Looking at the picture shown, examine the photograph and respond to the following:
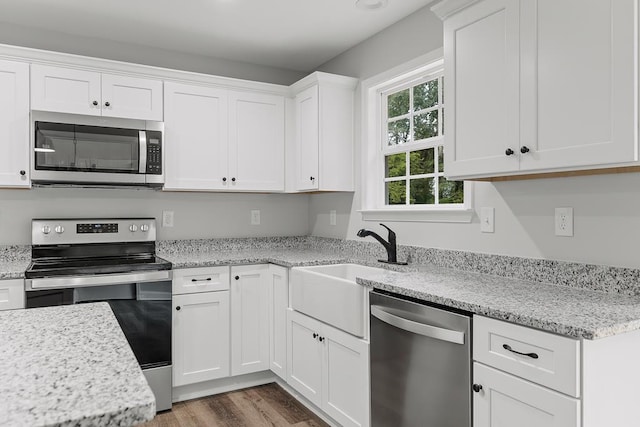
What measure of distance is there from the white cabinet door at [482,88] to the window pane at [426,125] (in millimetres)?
691

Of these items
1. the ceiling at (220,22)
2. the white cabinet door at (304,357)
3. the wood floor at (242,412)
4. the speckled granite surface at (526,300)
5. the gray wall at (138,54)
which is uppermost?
the ceiling at (220,22)

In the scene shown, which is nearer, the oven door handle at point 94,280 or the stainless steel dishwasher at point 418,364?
the stainless steel dishwasher at point 418,364

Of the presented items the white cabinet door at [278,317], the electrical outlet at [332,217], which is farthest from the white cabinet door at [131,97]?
the electrical outlet at [332,217]

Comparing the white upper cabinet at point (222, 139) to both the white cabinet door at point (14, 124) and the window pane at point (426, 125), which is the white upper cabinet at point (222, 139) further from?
the window pane at point (426, 125)

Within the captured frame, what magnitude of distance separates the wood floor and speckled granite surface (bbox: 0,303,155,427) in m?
1.66

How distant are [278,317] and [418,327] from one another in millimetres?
1426

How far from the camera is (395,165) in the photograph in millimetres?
3193

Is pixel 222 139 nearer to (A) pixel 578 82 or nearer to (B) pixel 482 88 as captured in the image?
(B) pixel 482 88

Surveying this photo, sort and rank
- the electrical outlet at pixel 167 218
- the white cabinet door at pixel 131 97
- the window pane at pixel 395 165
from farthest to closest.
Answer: the electrical outlet at pixel 167 218 < the window pane at pixel 395 165 < the white cabinet door at pixel 131 97

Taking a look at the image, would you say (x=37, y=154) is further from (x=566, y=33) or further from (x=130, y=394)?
(x=566, y=33)

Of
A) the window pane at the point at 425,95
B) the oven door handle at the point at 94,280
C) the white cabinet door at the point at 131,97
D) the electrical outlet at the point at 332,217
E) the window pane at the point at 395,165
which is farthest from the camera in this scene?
the electrical outlet at the point at 332,217

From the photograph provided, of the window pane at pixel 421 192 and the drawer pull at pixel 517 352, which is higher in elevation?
the window pane at pixel 421 192

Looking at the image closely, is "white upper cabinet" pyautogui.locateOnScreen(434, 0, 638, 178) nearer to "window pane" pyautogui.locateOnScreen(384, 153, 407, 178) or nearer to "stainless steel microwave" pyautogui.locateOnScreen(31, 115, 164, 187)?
"window pane" pyautogui.locateOnScreen(384, 153, 407, 178)

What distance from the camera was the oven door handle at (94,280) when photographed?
251 cm
